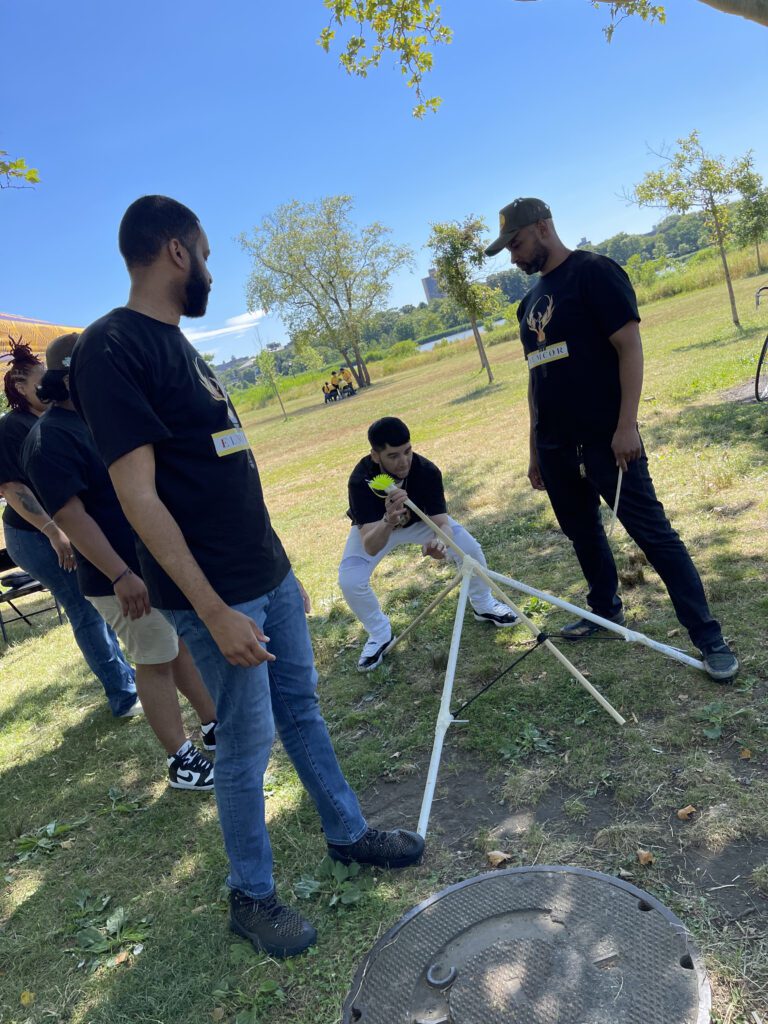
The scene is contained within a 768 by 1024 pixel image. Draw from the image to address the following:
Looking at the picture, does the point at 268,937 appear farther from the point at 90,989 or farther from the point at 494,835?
the point at 494,835

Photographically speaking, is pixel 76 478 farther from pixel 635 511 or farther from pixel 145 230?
pixel 635 511

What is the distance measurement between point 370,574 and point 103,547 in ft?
5.43

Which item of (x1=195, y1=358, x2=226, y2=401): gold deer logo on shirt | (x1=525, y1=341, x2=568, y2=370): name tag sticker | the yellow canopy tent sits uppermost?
the yellow canopy tent

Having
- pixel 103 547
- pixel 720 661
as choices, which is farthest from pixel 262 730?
pixel 720 661

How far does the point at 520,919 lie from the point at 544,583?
2.93 metres

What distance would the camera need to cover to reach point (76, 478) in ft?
10.8


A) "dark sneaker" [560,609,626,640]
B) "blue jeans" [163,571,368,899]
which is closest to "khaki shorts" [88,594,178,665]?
"blue jeans" [163,571,368,899]

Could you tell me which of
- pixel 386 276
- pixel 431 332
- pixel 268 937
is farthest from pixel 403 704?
pixel 431 332

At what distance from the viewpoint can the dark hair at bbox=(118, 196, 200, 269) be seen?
1985 mm

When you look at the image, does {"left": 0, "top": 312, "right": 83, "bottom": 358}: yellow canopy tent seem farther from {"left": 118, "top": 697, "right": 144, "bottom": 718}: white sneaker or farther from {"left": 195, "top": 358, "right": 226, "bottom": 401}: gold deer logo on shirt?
{"left": 195, "top": 358, "right": 226, "bottom": 401}: gold deer logo on shirt

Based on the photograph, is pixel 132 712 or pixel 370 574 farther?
pixel 132 712

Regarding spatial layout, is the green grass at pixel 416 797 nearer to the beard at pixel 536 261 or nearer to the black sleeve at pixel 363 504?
the black sleeve at pixel 363 504

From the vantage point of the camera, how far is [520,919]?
2062 mm

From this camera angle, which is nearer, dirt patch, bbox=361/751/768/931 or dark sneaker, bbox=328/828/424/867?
dirt patch, bbox=361/751/768/931
